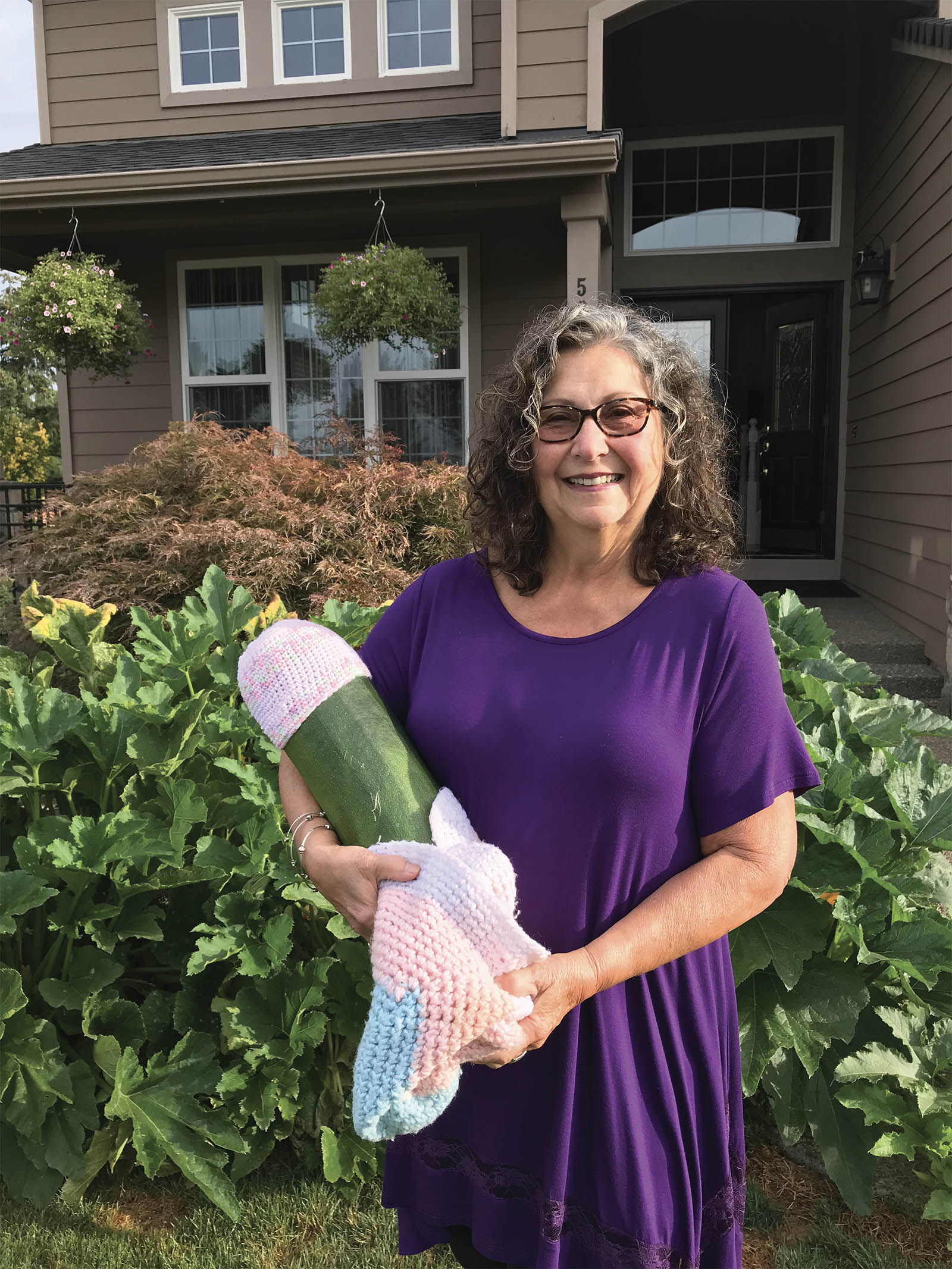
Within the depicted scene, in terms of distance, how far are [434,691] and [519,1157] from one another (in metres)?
0.67

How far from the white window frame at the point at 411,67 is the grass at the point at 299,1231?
7.72 m

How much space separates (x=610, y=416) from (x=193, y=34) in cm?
835

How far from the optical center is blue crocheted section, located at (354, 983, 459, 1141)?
1.03 m

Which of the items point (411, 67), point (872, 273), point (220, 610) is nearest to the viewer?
point (220, 610)

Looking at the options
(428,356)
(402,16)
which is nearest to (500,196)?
(428,356)

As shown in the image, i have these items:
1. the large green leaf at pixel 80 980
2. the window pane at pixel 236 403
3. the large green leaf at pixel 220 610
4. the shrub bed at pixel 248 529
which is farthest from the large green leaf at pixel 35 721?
the window pane at pixel 236 403

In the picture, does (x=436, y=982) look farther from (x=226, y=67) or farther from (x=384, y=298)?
(x=226, y=67)

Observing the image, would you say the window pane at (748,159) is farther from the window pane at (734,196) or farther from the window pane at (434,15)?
the window pane at (434,15)

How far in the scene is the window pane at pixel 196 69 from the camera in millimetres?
7871

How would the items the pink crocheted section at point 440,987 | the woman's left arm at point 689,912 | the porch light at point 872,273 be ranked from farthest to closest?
the porch light at point 872,273, the woman's left arm at point 689,912, the pink crocheted section at point 440,987

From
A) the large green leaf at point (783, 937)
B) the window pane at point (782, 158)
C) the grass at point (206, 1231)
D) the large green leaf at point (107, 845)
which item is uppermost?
the window pane at point (782, 158)

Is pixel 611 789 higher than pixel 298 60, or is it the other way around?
pixel 298 60

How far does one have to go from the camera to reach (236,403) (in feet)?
26.9

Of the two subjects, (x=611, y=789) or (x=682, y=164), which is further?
(x=682, y=164)
